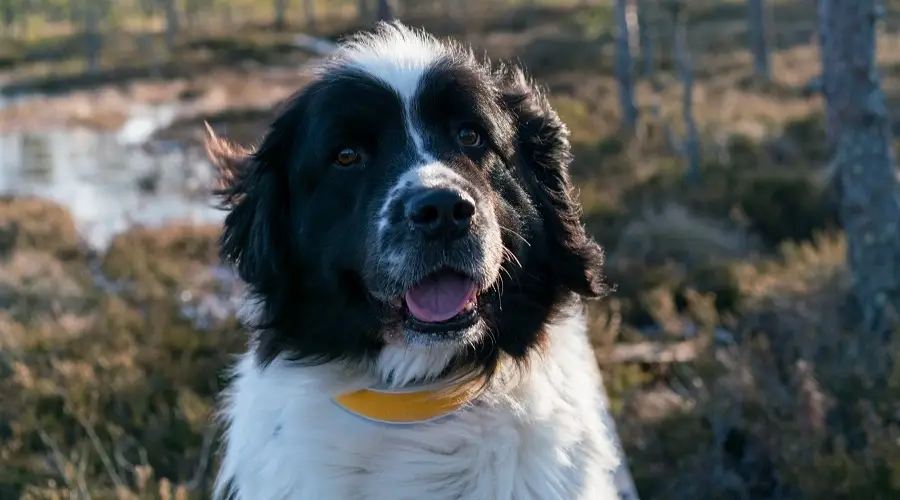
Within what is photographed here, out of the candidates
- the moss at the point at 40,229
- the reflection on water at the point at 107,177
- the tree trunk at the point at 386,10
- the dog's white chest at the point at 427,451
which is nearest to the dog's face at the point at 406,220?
the dog's white chest at the point at 427,451

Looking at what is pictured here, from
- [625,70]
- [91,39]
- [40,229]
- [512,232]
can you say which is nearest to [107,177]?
[40,229]

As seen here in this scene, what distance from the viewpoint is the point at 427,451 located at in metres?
2.69

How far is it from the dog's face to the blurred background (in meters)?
1.10

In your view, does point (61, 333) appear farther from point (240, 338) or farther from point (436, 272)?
point (436, 272)

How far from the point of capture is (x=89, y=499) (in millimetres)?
3787

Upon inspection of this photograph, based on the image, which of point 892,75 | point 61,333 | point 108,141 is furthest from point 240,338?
point 892,75

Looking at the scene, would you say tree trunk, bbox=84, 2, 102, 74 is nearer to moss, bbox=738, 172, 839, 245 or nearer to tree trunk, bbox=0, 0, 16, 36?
tree trunk, bbox=0, 0, 16, 36

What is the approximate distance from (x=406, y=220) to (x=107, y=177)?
53.0ft

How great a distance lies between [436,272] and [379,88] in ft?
2.21

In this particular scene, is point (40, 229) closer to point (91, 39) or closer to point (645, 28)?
point (645, 28)

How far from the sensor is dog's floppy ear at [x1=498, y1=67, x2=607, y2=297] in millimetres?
3182

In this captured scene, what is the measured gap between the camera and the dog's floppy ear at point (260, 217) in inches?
122

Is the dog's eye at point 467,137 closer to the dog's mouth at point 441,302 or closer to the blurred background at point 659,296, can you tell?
the dog's mouth at point 441,302

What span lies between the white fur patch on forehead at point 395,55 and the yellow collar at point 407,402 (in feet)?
3.23
